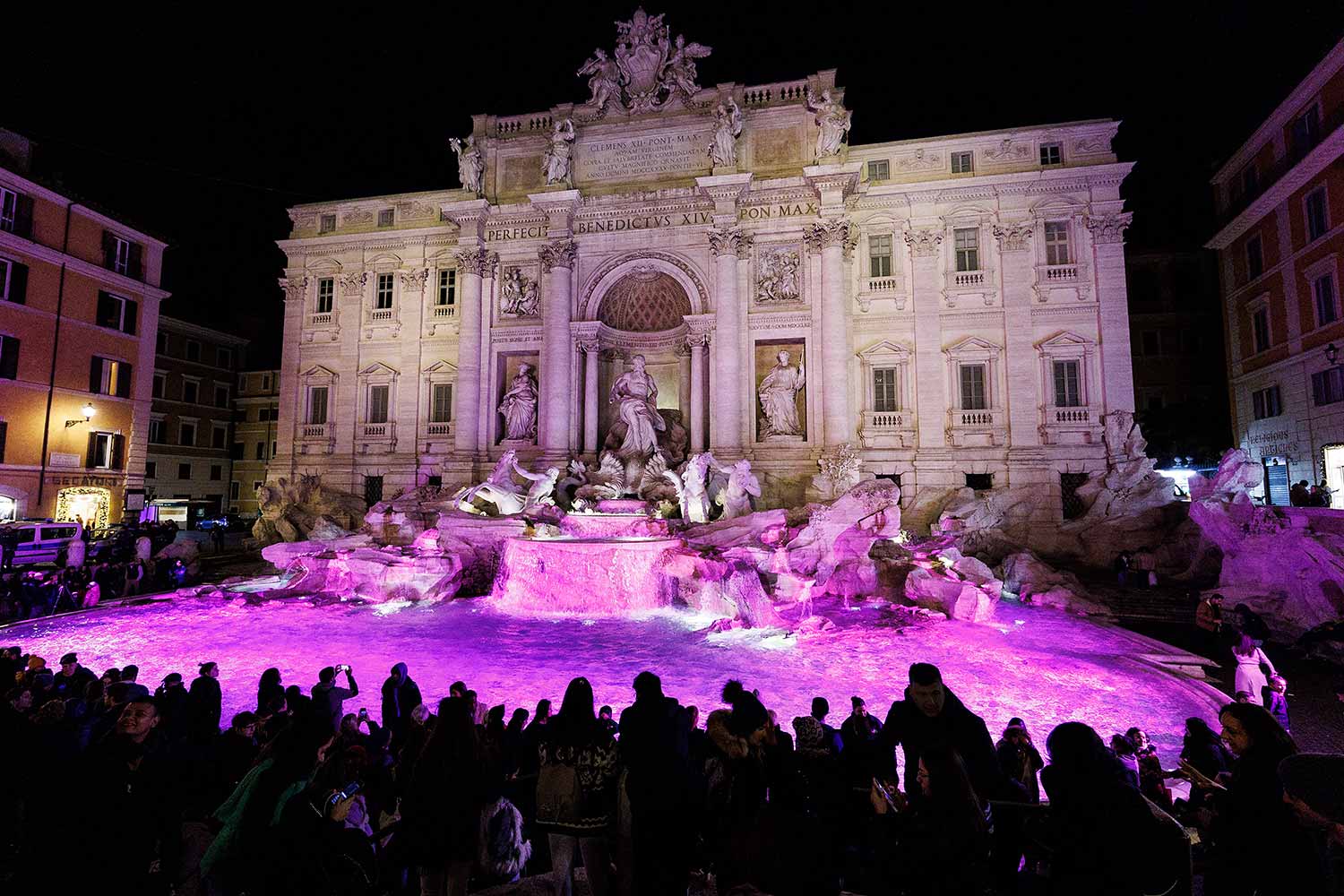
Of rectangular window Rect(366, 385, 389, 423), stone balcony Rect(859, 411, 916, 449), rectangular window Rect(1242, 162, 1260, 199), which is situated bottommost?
stone balcony Rect(859, 411, 916, 449)

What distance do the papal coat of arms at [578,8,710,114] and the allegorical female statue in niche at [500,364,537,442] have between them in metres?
9.47

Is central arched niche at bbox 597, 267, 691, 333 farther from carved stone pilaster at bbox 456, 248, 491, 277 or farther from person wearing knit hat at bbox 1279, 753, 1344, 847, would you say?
person wearing knit hat at bbox 1279, 753, 1344, 847

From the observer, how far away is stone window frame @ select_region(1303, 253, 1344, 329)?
16469mm

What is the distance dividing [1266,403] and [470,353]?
2622 centimetres

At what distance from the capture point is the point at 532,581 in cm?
1212

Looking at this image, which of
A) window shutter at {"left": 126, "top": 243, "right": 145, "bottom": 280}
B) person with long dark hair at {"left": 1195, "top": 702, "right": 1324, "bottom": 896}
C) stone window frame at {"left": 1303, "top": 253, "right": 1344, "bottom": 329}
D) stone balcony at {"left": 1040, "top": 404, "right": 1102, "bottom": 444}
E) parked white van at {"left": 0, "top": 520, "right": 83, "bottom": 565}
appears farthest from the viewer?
window shutter at {"left": 126, "top": 243, "right": 145, "bottom": 280}

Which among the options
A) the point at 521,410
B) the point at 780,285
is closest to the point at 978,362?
the point at 780,285

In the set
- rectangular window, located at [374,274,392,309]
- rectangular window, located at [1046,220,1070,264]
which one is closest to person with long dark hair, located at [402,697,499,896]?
rectangular window, located at [1046,220,1070,264]

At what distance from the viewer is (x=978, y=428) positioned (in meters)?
18.4

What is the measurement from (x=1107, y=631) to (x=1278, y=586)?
3.16 metres

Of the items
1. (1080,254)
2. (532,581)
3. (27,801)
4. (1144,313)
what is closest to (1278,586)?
(1080,254)

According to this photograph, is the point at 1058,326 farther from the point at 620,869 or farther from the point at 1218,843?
the point at 620,869

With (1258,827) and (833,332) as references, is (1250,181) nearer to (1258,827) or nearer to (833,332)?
(833,332)

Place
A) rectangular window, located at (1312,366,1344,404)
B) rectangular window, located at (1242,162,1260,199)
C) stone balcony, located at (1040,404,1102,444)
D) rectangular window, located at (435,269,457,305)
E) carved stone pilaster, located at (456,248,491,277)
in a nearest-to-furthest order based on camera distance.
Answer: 1. rectangular window, located at (1312,366,1344,404)
2. stone balcony, located at (1040,404,1102,444)
3. rectangular window, located at (1242,162,1260,199)
4. carved stone pilaster, located at (456,248,491,277)
5. rectangular window, located at (435,269,457,305)
